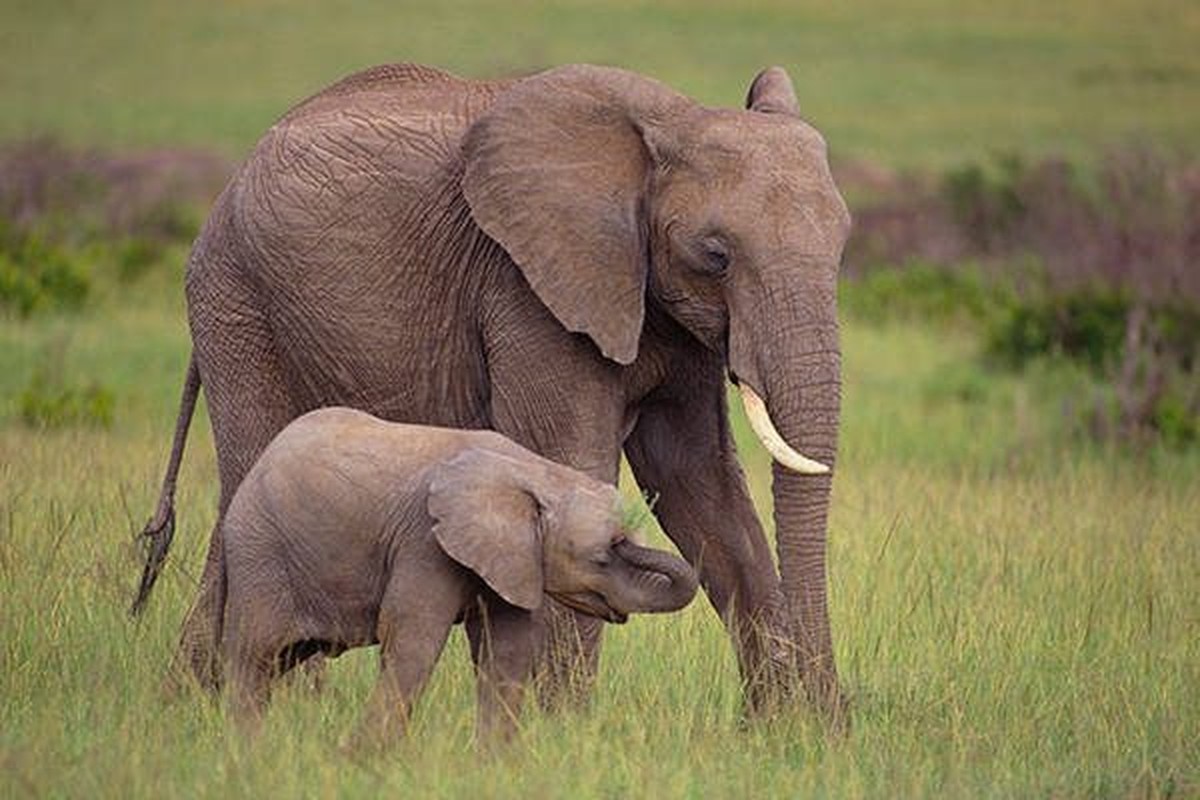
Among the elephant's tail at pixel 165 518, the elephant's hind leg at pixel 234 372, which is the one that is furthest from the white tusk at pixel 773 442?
the elephant's tail at pixel 165 518

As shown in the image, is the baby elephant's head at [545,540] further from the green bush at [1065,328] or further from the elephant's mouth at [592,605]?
the green bush at [1065,328]

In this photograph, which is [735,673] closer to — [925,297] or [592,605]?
[592,605]

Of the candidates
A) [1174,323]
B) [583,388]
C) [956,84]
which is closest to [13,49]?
[956,84]

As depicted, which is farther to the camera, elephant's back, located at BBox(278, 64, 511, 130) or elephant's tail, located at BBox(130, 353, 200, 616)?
elephant's tail, located at BBox(130, 353, 200, 616)

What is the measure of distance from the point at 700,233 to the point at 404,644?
1295 mm

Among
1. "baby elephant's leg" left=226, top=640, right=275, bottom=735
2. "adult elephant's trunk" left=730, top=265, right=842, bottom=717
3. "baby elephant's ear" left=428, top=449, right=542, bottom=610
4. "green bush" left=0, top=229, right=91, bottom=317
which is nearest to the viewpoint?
"baby elephant's ear" left=428, top=449, right=542, bottom=610

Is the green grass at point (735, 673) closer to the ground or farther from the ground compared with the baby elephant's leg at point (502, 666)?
closer to the ground

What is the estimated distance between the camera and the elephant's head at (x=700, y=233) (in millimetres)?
6250

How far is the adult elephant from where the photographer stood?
6.34m

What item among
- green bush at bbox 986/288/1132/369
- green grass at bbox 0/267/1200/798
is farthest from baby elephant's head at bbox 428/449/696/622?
green bush at bbox 986/288/1132/369

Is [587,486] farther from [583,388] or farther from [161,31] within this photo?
[161,31]

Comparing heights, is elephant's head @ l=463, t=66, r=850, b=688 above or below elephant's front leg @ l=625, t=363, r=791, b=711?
above

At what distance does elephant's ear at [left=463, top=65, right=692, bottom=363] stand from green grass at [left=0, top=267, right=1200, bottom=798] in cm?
97

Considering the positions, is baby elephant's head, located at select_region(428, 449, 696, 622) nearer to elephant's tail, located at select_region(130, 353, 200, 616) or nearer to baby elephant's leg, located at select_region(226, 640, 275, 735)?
baby elephant's leg, located at select_region(226, 640, 275, 735)
